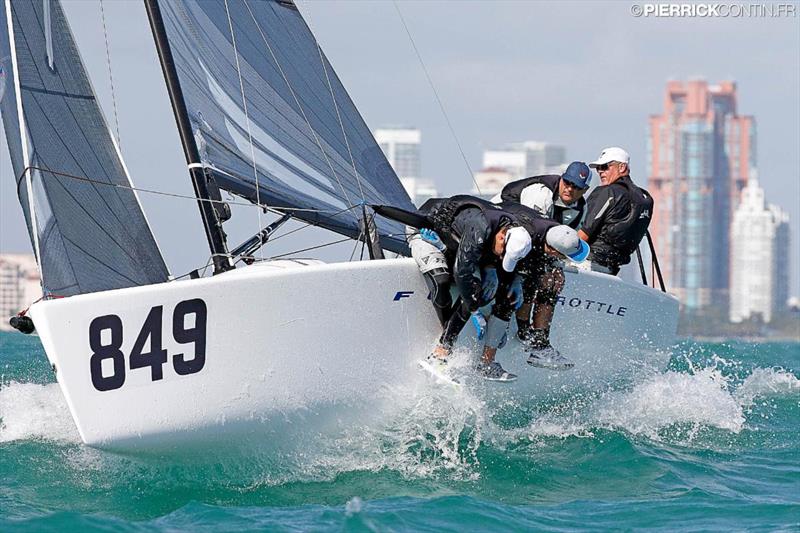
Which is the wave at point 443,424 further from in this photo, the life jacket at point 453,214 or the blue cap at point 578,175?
the blue cap at point 578,175

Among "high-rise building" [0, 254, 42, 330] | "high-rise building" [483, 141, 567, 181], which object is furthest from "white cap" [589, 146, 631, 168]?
"high-rise building" [483, 141, 567, 181]

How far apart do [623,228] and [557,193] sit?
1.71ft

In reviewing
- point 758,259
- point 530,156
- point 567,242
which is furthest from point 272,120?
point 530,156

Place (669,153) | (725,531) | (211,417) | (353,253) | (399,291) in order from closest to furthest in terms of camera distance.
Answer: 1. (725,531)
2. (211,417)
3. (399,291)
4. (353,253)
5. (669,153)

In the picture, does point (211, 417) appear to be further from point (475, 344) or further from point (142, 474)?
A: point (475, 344)

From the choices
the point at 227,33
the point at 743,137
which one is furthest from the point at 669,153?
the point at 227,33

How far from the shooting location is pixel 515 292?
5.54 metres

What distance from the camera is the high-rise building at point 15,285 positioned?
4241 cm

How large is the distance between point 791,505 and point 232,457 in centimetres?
217

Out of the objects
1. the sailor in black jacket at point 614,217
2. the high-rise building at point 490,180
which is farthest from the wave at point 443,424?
the high-rise building at point 490,180

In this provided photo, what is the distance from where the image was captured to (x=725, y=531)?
4.61m

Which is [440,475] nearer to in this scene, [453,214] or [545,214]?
[453,214]

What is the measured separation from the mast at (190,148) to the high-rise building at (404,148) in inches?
4333

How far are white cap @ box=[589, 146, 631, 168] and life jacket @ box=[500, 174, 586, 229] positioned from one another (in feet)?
1.34
